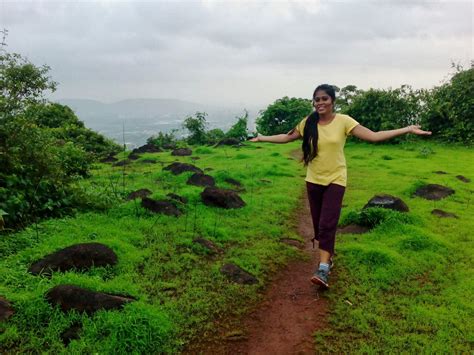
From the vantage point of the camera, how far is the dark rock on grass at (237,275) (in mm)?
6090

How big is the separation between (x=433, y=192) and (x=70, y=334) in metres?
11.0

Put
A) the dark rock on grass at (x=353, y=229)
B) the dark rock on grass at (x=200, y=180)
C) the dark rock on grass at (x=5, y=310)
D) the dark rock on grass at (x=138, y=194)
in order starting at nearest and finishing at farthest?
1. the dark rock on grass at (x=5, y=310)
2. the dark rock on grass at (x=353, y=229)
3. the dark rock on grass at (x=138, y=194)
4. the dark rock on grass at (x=200, y=180)

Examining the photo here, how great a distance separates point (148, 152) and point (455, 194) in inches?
817

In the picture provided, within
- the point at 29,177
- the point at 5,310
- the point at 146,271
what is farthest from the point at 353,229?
the point at 29,177

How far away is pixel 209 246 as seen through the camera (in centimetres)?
730

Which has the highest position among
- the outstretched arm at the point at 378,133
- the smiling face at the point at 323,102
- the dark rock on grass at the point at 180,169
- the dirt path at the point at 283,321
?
the smiling face at the point at 323,102

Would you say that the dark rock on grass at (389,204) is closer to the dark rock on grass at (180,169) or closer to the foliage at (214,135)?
the dark rock on grass at (180,169)

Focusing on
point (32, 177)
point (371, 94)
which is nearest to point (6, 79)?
point (32, 177)

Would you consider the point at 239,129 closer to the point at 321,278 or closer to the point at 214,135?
the point at 214,135

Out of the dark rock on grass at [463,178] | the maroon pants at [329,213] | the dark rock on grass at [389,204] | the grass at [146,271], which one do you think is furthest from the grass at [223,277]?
the dark rock on grass at [463,178]

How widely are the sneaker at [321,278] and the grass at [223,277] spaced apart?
217 millimetres

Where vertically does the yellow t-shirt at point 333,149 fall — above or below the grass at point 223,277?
above

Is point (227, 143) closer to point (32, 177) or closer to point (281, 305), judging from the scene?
point (32, 177)

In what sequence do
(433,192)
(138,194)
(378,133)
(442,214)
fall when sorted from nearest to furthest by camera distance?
(378,133)
(442,214)
(138,194)
(433,192)
